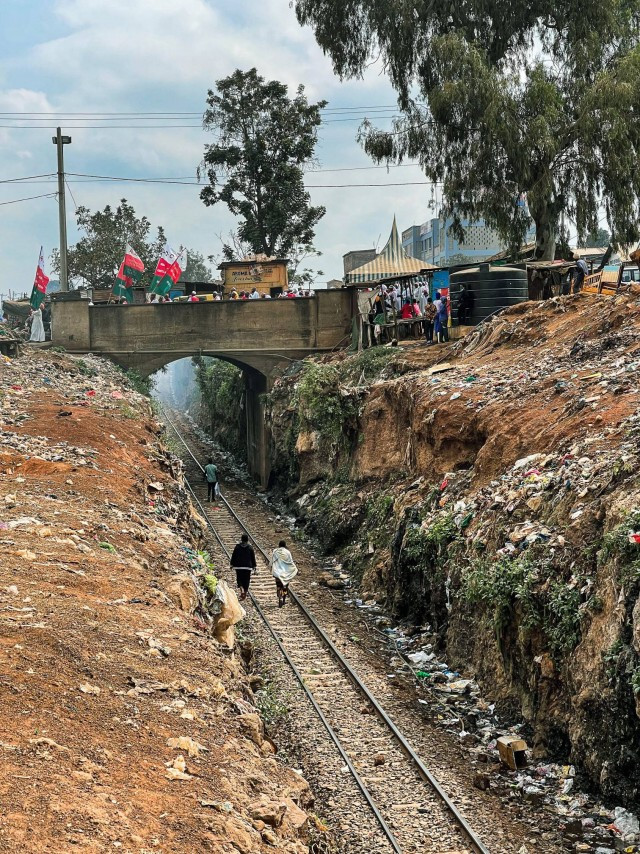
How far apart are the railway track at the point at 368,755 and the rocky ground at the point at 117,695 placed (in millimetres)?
1426

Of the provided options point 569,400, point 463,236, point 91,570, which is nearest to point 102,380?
point 463,236

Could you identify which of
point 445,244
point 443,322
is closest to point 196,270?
point 445,244

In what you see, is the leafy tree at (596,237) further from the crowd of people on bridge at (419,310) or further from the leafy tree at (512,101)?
the crowd of people on bridge at (419,310)

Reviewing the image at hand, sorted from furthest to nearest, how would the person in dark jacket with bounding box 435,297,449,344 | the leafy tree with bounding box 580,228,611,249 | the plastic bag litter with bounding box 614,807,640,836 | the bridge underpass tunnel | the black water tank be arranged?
1. the bridge underpass tunnel
2. the leafy tree with bounding box 580,228,611,249
3. the person in dark jacket with bounding box 435,297,449,344
4. the black water tank
5. the plastic bag litter with bounding box 614,807,640,836

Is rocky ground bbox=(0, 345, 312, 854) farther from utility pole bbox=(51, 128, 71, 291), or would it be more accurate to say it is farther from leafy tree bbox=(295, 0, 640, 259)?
utility pole bbox=(51, 128, 71, 291)

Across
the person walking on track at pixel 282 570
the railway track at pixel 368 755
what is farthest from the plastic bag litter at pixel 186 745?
the person walking on track at pixel 282 570

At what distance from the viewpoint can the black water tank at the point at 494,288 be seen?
81.9 ft

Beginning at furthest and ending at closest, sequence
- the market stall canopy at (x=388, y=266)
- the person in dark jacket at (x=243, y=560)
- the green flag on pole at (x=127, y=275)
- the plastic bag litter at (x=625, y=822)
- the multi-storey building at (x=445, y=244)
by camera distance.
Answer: the multi-storey building at (x=445, y=244) → the market stall canopy at (x=388, y=266) → the green flag on pole at (x=127, y=275) → the person in dark jacket at (x=243, y=560) → the plastic bag litter at (x=625, y=822)

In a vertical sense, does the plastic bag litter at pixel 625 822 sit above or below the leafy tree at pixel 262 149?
below

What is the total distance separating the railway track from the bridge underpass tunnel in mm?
15450

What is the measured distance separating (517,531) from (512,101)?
17666 millimetres

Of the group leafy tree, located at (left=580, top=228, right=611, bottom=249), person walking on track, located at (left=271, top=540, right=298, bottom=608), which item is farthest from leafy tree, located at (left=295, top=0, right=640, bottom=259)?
person walking on track, located at (left=271, top=540, right=298, bottom=608)

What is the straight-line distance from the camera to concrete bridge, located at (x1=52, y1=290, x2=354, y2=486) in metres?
32.5

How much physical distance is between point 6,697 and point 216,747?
1.68 metres
